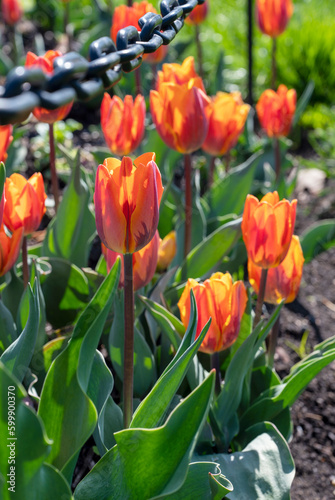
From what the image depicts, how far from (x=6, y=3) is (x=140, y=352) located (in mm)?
2380

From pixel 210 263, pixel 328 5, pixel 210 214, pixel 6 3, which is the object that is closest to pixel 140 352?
pixel 210 263

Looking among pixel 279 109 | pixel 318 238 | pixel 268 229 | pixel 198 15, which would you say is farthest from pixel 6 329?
pixel 198 15

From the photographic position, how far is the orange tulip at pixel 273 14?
2398 mm

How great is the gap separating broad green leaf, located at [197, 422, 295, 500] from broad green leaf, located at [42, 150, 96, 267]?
0.71 metres

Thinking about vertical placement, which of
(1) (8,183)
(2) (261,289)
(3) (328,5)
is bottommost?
(3) (328,5)

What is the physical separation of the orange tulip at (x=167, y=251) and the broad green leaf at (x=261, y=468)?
562 mm

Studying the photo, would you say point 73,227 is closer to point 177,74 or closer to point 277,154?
point 177,74

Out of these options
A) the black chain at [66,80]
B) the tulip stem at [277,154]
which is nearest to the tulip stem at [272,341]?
the black chain at [66,80]

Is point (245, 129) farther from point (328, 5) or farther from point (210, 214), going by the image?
point (328, 5)

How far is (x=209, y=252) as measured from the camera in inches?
62.4

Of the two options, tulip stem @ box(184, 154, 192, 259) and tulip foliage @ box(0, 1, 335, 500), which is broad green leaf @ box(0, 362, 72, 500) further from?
tulip stem @ box(184, 154, 192, 259)

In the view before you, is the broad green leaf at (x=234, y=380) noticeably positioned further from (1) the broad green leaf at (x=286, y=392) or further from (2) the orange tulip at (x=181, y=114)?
(2) the orange tulip at (x=181, y=114)

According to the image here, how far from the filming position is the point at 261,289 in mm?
1302

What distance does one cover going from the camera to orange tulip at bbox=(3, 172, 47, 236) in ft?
4.01
